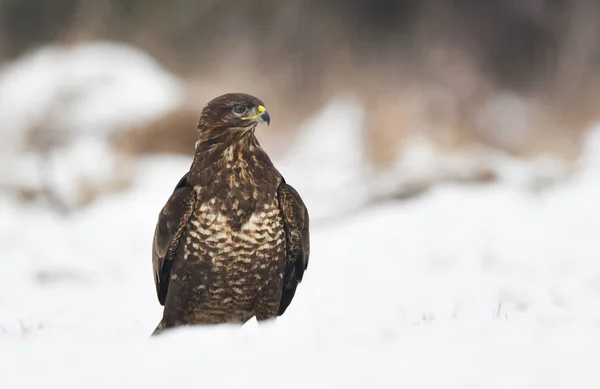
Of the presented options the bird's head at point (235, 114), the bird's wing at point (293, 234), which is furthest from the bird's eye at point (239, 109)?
the bird's wing at point (293, 234)

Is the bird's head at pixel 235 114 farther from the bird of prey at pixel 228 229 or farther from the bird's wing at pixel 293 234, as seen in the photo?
the bird's wing at pixel 293 234

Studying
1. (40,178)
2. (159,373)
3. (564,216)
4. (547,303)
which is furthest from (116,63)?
(159,373)

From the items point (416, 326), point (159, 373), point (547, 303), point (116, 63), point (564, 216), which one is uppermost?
point (116, 63)

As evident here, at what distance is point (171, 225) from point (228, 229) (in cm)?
42

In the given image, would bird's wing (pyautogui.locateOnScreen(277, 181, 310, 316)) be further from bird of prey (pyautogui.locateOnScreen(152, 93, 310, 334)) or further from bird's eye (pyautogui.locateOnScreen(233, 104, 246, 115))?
bird's eye (pyautogui.locateOnScreen(233, 104, 246, 115))

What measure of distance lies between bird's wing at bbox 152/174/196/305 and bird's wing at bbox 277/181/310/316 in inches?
25.6

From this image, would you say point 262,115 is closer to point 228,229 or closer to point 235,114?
point 235,114

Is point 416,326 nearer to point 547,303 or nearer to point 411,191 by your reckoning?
point 547,303

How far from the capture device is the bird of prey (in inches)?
250

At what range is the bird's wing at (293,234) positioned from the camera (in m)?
6.59

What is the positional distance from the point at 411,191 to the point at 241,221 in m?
9.04

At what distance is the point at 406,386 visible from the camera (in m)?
4.91

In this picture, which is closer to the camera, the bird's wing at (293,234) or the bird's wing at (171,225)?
the bird's wing at (171,225)

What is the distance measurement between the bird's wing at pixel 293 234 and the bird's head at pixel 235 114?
51 centimetres
